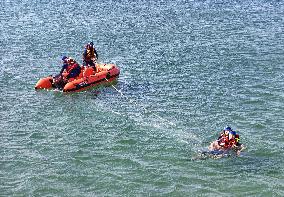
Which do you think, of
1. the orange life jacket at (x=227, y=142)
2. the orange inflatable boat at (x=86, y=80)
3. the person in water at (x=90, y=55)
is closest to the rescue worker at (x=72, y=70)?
the orange inflatable boat at (x=86, y=80)

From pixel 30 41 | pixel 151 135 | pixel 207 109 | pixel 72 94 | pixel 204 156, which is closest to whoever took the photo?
pixel 204 156

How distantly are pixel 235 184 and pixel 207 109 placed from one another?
7408 millimetres

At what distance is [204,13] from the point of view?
171ft

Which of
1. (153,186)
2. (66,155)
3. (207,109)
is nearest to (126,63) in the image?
(207,109)

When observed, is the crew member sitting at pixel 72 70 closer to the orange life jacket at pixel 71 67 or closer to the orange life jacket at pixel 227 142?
the orange life jacket at pixel 71 67

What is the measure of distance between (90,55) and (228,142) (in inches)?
507

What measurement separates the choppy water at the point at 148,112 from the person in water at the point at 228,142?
0.54 meters

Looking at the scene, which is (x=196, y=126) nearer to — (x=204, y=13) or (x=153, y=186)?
(x=153, y=186)

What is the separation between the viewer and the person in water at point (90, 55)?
98.9ft

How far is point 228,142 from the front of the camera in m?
20.2

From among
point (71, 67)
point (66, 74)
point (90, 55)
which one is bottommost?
point (66, 74)

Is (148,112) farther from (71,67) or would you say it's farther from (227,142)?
(71,67)

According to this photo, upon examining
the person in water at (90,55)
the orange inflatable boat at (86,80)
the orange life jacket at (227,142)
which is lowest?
the orange life jacket at (227,142)

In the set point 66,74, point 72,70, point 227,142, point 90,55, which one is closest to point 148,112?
point 227,142
